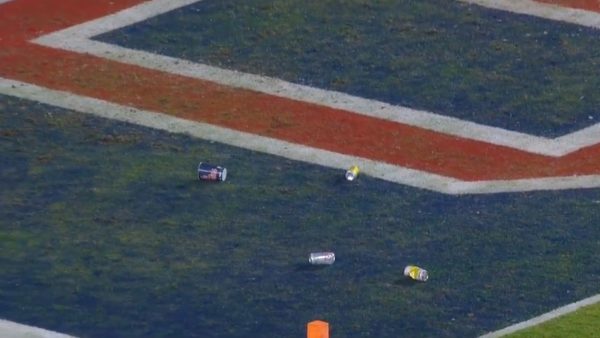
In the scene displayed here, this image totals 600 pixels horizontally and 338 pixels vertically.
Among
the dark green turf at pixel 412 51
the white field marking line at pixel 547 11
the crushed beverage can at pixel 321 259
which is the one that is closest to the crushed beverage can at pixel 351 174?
the crushed beverage can at pixel 321 259

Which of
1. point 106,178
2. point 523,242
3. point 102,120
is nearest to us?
point 523,242

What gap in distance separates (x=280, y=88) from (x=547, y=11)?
159 inches

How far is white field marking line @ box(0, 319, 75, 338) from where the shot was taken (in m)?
14.2

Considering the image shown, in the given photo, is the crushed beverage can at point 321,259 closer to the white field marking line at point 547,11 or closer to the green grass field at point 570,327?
the green grass field at point 570,327

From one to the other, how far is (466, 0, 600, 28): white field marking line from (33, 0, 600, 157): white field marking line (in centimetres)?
314

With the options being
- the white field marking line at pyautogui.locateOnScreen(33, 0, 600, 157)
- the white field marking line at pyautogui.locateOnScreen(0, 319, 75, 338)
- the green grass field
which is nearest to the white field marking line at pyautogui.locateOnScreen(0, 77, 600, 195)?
the white field marking line at pyautogui.locateOnScreen(33, 0, 600, 157)

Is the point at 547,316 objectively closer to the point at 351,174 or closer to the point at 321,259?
the point at 321,259

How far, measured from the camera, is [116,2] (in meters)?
22.0

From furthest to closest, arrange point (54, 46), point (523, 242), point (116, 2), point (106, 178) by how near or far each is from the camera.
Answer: point (116, 2), point (54, 46), point (106, 178), point (523, 242)

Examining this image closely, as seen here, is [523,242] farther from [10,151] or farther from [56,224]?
[10,151]

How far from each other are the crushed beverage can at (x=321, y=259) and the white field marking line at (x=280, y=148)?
1.96 meters

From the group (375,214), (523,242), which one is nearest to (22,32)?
(375,214)

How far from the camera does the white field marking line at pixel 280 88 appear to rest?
718 inches

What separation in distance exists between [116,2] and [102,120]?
3.68 meters
